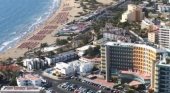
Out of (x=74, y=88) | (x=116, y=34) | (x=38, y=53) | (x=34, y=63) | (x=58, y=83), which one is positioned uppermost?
(x=116, y=34)

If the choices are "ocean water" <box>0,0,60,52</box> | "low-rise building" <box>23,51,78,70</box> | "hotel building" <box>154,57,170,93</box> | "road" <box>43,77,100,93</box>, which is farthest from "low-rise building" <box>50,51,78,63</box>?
"hotel building" <box>154,57,170,93</box>

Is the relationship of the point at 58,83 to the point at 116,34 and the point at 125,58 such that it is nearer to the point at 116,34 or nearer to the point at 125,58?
the point at 125,58

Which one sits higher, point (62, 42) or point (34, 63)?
point (62, 42)

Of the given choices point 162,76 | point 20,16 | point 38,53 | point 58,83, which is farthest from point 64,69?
point 20,16

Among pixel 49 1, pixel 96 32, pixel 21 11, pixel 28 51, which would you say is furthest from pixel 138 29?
pixel 49 1

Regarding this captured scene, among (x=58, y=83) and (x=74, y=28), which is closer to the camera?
(x=58, y=83)

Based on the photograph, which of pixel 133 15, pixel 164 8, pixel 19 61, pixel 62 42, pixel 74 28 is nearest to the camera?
pixel 19 61

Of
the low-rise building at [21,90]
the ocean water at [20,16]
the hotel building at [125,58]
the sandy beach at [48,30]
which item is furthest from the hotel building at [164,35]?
the low-rise building at [21,90]
